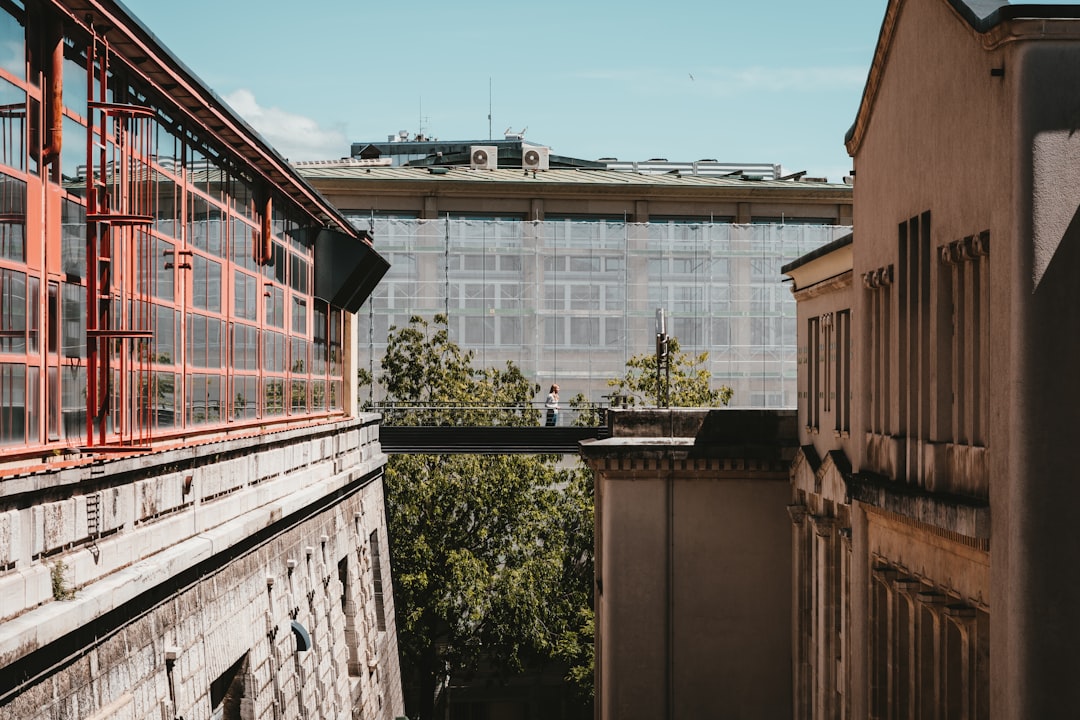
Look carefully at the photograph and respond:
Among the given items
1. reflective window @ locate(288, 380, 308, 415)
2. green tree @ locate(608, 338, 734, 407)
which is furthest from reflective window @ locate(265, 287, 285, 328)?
green tree @ locate(608, 338, 734, 407)

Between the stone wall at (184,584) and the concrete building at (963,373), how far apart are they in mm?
7483

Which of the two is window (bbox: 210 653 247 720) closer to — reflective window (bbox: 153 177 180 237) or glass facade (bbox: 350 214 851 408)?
reflective window (bbox: 153 177 180 237)

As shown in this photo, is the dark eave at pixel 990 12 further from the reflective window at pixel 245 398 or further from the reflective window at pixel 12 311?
the reflective window at pixel 245 398

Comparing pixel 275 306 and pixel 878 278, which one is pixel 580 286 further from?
pixel 878 278

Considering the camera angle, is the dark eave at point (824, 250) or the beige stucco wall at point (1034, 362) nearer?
the beige stucco wall at point (1034, 362)

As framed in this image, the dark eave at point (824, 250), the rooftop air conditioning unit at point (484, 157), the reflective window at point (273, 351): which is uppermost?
the rooftop air conditioning unit at point (484, 157)

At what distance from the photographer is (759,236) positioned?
50.2 metres

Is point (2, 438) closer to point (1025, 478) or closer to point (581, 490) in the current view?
point (1025, 478)

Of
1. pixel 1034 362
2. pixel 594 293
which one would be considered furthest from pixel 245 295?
pixel 594 293

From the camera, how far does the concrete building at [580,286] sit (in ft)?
161

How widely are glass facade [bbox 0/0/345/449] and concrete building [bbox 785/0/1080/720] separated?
774 centimetres

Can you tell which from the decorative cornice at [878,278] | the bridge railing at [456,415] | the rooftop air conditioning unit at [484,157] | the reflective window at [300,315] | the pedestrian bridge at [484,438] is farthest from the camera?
the rooftop air conditioning unit at [484,157]

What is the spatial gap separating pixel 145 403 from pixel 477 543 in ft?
85.5

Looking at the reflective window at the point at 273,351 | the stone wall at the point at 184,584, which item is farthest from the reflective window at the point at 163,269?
the reflective window at the point at 273,351
